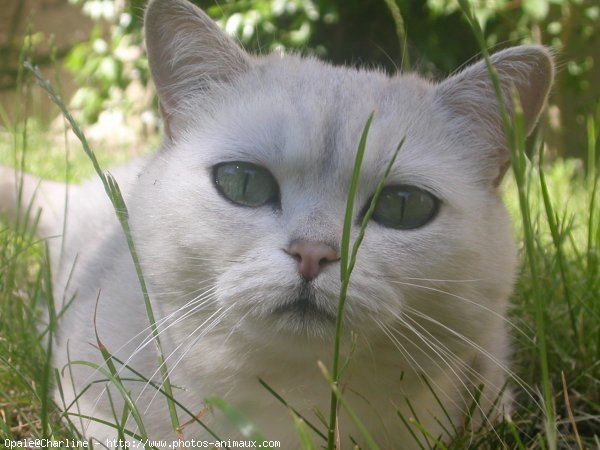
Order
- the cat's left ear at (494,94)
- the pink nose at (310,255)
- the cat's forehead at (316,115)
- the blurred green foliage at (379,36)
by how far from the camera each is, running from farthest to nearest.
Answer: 1. the blurred green foliage at (379,36)
2. the cat's left ear at (494,94)
3. the cat's forehead at (316,115)
4. the pink nose at (310,255)

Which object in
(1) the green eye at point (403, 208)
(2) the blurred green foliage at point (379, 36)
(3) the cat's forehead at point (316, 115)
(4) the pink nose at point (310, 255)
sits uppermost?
(2) the blurred green foliage at point (379, 36)

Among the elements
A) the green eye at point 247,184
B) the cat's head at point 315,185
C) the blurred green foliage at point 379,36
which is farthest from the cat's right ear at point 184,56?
the blurred green foliage at point 379,36

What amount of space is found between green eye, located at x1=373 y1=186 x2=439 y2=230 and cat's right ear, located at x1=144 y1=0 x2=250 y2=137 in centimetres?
42

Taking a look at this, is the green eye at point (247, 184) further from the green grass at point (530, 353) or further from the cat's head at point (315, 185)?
the green grass at point (530, 353)

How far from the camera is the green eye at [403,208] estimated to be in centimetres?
113

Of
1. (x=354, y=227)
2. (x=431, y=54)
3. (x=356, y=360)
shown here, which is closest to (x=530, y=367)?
(x=356, y=360)

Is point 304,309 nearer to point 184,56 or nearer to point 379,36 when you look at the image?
point 184,56

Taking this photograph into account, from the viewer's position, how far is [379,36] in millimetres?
4266

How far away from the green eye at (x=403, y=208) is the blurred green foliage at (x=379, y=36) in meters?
2.30

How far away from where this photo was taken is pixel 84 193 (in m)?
2.29

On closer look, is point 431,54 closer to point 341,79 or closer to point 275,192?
point 341,79

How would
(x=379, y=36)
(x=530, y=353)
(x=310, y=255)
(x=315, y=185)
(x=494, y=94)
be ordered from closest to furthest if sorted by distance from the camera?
(x=310, y=255) → (x=315, y=185) → (x=494, y=94) → (x=530, y=353) → (x=379, y=36)

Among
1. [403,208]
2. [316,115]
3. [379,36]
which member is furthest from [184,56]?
[379,36]

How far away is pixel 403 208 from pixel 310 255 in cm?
23
